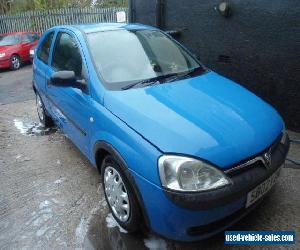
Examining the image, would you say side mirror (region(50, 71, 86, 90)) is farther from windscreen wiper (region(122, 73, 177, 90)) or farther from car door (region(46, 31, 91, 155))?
windscreen wiper (region(122, 73, 177, 90))

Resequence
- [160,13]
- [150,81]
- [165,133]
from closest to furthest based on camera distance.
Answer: [165,133] < [150,81] < [160,13]

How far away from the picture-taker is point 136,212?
2758 millimetres

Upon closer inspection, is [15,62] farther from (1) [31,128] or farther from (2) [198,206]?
(2) [198,206]

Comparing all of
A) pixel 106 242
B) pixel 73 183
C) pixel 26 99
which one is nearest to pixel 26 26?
pixel 26 99

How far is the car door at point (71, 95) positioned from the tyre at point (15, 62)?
933cm

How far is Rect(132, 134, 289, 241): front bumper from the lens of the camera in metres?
2.34

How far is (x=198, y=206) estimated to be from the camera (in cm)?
233

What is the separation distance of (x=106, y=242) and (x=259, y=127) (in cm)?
165

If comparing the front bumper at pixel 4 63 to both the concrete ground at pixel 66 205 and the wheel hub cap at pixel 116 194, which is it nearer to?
the concrete ground at pixel 66 205

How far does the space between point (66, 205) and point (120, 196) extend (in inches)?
36.5

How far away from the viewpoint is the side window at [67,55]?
3.70 m

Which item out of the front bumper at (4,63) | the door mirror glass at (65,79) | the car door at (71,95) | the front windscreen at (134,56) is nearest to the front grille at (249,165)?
the front windscreen at (134,56)

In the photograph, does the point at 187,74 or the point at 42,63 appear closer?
the point at 187,74

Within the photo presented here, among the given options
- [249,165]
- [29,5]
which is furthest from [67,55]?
[29,5]
